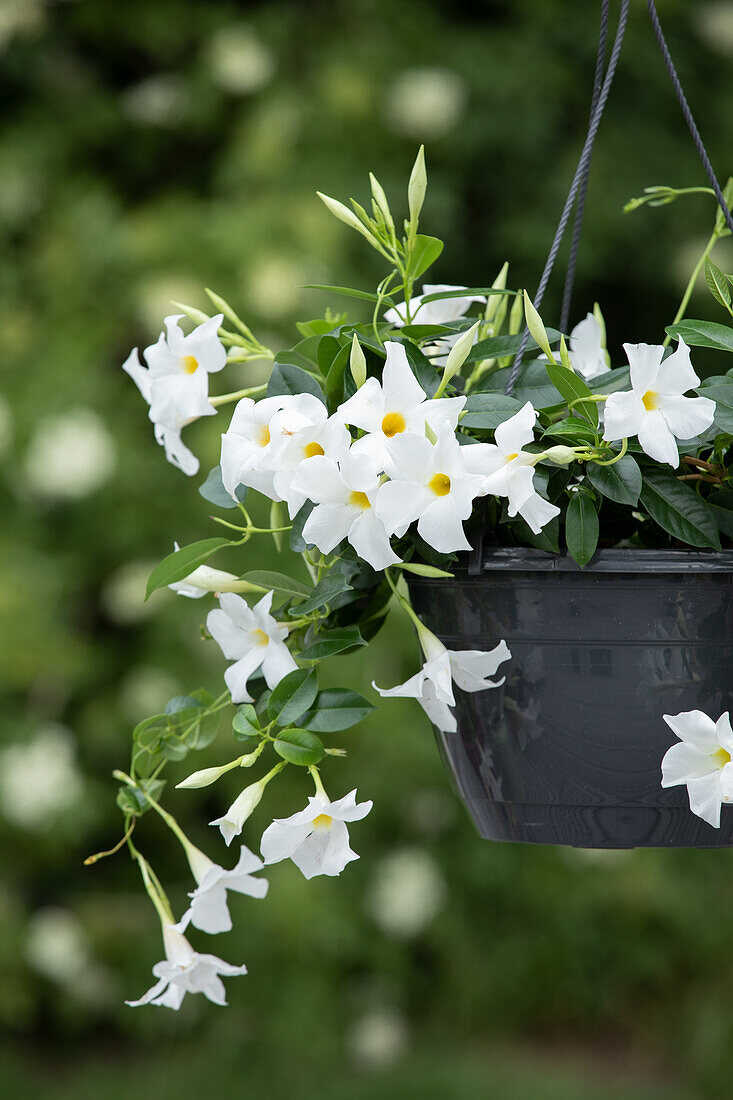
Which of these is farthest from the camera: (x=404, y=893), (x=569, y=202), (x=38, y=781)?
(x=404, y=893)

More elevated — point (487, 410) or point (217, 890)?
point (487, 410)

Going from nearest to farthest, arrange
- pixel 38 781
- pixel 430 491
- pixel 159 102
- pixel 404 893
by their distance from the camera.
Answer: pixel 430 491
pixel 38 781
pixel 404 893
pixel 159 102

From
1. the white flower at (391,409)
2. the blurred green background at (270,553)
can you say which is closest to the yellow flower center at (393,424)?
the white flower at (391,409)

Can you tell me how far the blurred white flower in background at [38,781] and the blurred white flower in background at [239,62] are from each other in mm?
1193

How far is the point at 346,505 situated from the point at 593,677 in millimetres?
175

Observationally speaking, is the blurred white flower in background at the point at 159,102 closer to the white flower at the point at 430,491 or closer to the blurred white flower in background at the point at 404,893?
the blurred white flower in background at the point at 404,893

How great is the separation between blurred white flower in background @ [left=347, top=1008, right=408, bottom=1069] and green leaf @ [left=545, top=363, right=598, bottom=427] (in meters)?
1.63

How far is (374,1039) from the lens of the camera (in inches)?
73.6

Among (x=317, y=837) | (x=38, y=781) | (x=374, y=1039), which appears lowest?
(x=374, y=1039)

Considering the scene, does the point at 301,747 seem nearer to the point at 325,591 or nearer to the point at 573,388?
the point at 325,591

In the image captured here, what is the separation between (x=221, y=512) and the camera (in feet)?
6.12

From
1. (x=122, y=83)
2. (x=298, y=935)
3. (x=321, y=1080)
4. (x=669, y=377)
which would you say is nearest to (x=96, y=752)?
(x=298, y=935)

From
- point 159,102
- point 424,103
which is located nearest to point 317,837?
point 424,103

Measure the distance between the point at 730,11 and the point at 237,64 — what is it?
3.04 feet
